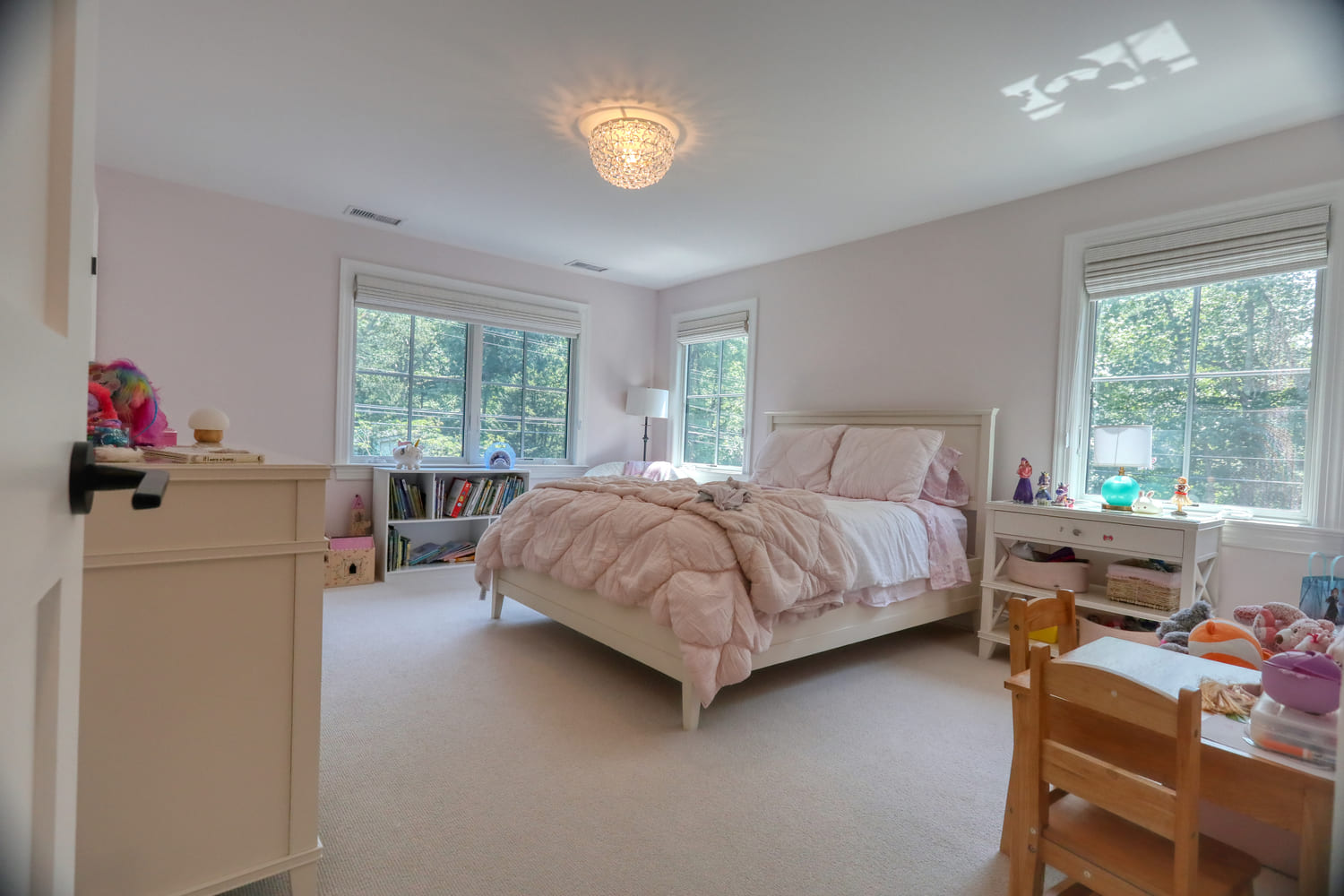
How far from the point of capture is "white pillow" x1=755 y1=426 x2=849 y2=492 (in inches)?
157

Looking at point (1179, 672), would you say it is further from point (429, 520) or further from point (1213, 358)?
point (429, 520)

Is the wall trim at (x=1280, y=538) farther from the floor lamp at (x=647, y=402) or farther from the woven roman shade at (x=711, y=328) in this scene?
the floor lamp at (x=647, y=402)

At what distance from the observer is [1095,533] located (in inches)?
113

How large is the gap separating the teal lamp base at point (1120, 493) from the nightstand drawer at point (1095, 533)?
202 millimetres

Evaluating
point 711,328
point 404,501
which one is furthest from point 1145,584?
point 404,501

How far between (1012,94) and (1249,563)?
88.0 inches

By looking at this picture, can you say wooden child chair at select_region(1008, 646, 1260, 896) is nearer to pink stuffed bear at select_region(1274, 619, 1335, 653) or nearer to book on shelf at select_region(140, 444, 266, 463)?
pink stuffed bear at select_region(1274, 619, 1335, 653)

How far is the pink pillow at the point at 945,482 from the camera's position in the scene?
142 inches

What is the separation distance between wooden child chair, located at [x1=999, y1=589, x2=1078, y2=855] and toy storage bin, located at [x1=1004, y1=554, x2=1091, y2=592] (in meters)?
1.38

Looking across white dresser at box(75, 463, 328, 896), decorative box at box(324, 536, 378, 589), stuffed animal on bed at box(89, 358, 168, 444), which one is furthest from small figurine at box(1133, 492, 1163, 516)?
decorative box at box(324, 536, 378, 589)

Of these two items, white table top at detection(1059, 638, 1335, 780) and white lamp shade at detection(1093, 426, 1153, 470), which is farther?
white lamp shade at detection(1093, 426, 1153, 470)

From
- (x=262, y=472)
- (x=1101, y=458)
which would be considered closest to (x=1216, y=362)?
(x=1101, y=458)

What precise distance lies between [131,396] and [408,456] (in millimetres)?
3059

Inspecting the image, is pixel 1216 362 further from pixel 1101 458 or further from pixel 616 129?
pixel 616 129
